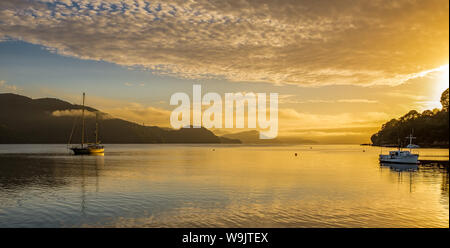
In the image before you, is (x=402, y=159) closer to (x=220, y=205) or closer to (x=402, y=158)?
(x=402, y=158)

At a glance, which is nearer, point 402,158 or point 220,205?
point 220,205

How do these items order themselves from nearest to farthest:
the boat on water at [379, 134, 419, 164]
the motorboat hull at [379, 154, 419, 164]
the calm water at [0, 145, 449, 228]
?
the calm water at [0, 145, 449, 228], the motorboat hull at [379, 154, 419, 164], the boat on water at [379, 134, 419, 164]

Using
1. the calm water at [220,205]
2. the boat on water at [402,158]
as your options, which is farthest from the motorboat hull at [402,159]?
the calm water at [220,205]

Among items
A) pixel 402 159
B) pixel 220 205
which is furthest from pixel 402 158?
pixel 220 205

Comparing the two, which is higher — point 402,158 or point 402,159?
point 402,158

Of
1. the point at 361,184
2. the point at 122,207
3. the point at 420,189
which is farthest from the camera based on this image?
the point at 361,184

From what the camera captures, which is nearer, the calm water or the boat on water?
the calm water

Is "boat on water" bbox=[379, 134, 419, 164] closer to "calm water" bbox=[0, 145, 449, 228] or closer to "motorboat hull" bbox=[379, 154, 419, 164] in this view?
"motorboat hull" bbox=[379, 154, 419, 164]

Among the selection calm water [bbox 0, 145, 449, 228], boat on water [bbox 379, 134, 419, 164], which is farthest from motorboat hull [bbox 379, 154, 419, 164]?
calm water [bbox 0, 145, 449, 228]
